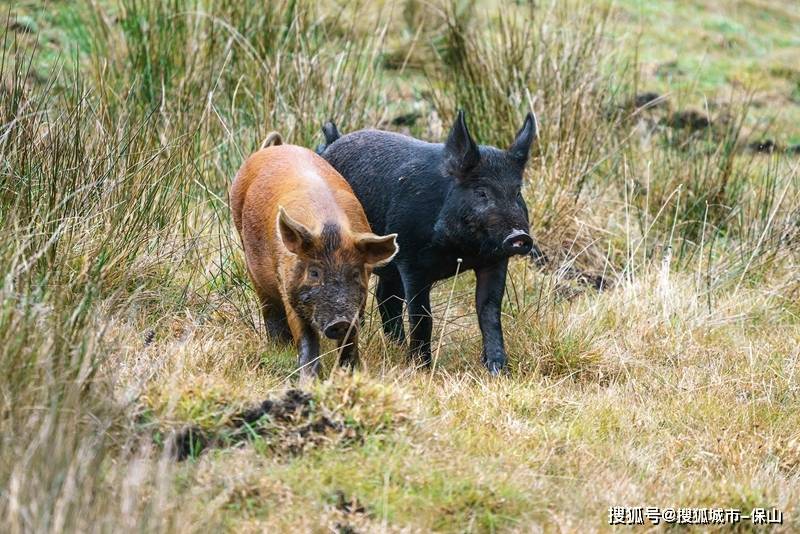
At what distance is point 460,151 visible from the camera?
5.56 metres

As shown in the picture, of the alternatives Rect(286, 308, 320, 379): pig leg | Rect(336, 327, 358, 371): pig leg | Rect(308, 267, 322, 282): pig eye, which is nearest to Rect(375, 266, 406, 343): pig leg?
Rect(336, 327, 358, 371): pig leg

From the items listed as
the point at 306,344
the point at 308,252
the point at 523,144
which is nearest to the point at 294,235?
the point at 308,252

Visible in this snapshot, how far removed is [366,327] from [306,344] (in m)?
0.87

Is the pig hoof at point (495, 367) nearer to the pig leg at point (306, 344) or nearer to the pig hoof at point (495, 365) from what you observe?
the pig hoof at point (495, 365)

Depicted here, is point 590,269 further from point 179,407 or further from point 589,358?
point 179,407

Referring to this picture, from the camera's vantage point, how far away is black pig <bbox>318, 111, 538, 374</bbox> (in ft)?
18.0

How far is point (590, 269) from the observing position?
7488 millimetres

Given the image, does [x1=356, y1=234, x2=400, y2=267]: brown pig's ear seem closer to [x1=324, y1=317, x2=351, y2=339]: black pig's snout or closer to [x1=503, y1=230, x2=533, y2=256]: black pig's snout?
[x1=324, y1=317, x2=351, y2=339]: black pig's snout

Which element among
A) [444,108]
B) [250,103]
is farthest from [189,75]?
[444,108]

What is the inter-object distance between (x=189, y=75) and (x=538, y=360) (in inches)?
142

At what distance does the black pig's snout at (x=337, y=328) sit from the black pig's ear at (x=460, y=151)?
3.51 ft

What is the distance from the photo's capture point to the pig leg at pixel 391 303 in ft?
19.7

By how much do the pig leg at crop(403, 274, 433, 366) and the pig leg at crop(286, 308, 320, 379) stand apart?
67cm

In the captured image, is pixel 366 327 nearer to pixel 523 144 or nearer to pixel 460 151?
pixel 460 151
